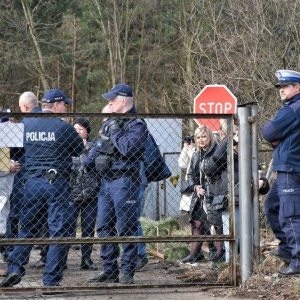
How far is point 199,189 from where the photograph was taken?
339 inches

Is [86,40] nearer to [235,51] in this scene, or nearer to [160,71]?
[160,71]

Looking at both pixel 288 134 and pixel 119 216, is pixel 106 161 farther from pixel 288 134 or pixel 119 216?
pixel 288 134

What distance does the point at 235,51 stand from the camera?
17.7 metres

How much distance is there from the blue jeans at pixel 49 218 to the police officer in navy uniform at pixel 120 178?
14.3 inches

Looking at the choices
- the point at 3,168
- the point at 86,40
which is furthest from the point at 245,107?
the point at 86,40

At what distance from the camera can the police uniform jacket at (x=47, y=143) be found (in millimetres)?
6988

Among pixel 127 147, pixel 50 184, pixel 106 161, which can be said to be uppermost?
pixel 127 147

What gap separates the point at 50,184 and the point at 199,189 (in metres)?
2.18

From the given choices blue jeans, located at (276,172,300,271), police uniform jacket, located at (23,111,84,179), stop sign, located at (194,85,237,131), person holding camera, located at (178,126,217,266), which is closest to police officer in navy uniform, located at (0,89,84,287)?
police uniform jacket, located at (23,111,84,179)

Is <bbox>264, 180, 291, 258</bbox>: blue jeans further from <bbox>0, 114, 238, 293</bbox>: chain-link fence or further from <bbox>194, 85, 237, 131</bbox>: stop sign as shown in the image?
<bbox>194, 85, 237, 131</bbox>: stop sign

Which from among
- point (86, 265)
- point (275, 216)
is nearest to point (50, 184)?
point (86, 265)

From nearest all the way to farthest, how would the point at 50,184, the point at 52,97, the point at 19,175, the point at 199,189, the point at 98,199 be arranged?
the point at 50,184, the point at 98,199, the point at 52,97, the point at 19,175, the point at 199,189

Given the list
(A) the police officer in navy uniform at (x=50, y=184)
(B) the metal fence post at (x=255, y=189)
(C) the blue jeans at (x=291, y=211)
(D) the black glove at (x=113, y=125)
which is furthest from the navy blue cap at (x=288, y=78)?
(A) the police officer in navy uniform at (x=50, y=184)

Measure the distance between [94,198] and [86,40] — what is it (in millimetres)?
24660
